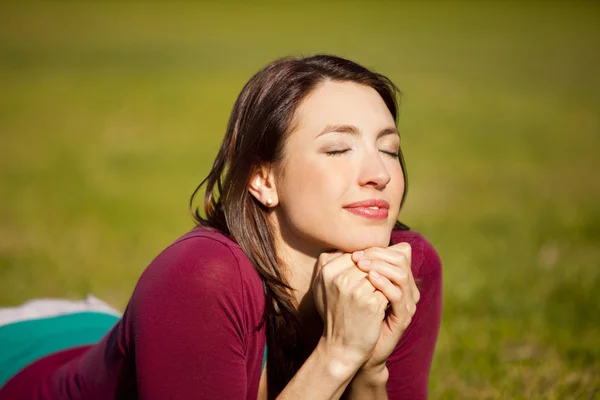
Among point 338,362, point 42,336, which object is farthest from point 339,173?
point 42,336

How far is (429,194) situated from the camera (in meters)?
11.6

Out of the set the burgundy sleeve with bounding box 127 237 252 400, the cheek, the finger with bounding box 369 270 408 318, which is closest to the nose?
the cheek

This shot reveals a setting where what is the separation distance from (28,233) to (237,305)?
21.5ft

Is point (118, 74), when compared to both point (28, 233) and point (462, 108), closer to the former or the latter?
point (462, 108)

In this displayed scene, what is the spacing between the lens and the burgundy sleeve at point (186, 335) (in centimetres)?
324

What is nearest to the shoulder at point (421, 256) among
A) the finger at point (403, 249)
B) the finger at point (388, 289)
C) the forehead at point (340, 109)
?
the finger at point (403, 249)

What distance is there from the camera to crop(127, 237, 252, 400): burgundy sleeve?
10.6 feet

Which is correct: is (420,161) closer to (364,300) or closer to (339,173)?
(339,173)

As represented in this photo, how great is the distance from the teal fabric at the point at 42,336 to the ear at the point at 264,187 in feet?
5.24

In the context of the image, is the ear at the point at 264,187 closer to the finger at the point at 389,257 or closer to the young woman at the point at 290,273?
the young woman at the point at 290,273

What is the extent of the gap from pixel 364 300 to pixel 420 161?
1057 cm

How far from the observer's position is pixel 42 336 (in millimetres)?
4605

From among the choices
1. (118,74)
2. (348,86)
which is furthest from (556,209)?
(118,74)

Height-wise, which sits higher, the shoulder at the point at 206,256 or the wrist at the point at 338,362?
the shoulder at the point at 206,256
